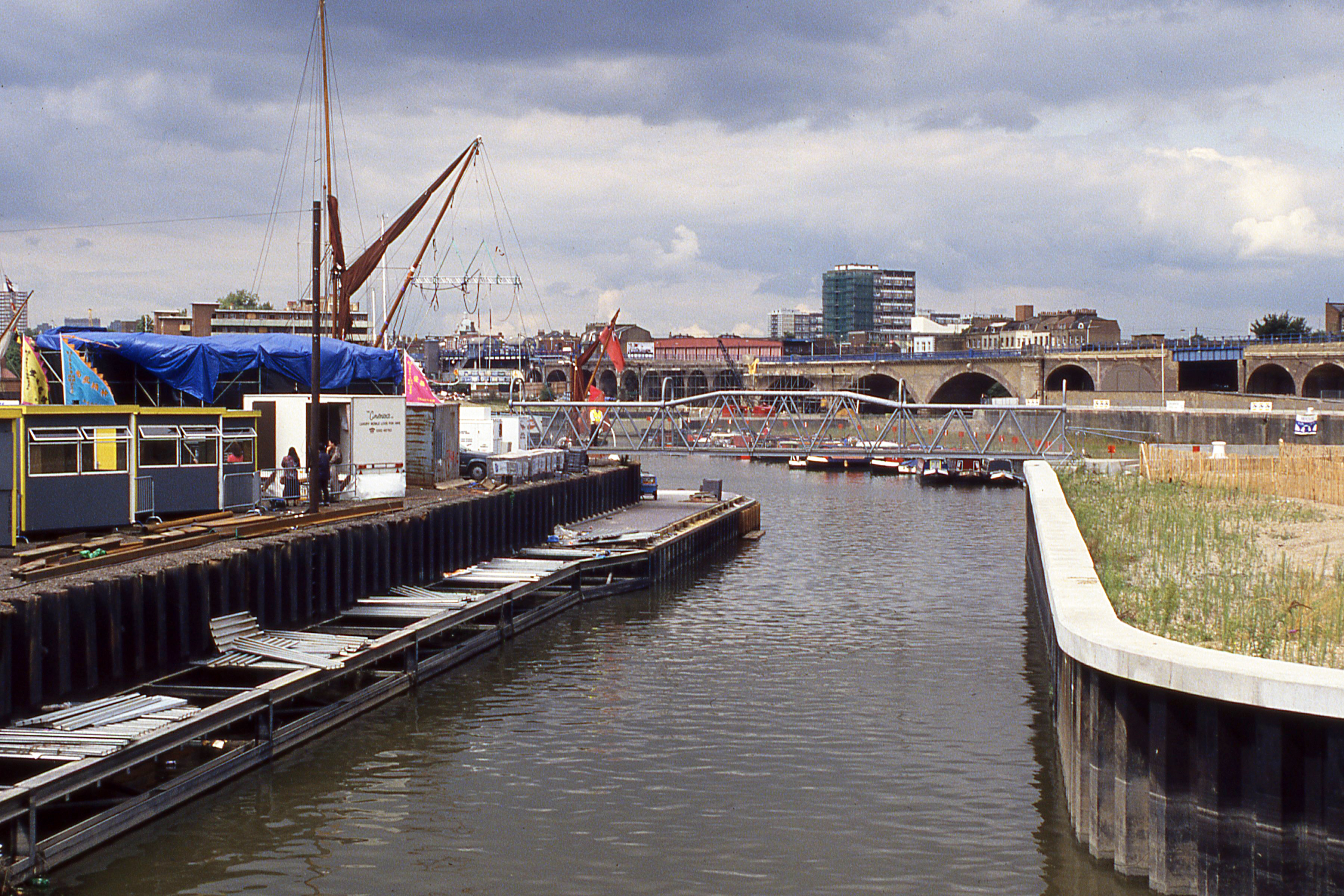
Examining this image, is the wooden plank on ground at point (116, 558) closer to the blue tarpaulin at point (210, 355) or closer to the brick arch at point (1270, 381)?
the blue tarpaulin at point (210, 355)

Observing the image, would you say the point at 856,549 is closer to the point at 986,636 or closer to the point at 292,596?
the point at 986,636

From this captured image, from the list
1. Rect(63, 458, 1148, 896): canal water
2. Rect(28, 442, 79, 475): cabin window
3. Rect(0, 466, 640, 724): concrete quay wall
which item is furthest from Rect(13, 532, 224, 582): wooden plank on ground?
Rect(63, 458, 1148, 896): canal water

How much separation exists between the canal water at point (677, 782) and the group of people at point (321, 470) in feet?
28.5

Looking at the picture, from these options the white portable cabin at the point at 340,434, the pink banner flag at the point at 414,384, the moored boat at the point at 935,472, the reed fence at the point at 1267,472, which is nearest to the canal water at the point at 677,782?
the reed fence at the point at 1267,472

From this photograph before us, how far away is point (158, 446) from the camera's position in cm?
3012

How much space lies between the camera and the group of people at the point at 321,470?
122ft

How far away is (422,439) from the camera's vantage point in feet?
156

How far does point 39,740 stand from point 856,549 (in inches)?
1620

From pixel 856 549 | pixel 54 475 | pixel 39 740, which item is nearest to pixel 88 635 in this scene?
pixel 39 740

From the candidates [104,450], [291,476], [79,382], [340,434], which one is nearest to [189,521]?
[104,450]

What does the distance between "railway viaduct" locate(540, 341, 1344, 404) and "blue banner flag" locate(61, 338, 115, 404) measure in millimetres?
103844

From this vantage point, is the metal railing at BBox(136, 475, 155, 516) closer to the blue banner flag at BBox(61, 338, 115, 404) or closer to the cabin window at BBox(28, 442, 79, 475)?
the cabin window at BBox(28, 442, 79, 475)

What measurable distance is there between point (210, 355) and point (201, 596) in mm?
19941

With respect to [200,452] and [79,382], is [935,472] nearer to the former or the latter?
[79,382]
